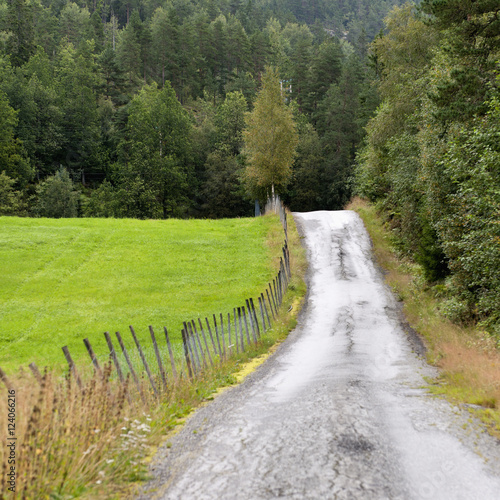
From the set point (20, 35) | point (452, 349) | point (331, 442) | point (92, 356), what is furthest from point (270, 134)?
point (20, 35)

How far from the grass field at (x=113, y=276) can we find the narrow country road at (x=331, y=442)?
8238 millimetres

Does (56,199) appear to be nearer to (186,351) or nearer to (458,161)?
(186,351)

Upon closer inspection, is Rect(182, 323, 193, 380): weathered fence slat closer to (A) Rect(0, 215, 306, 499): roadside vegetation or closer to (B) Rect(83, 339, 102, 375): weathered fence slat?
(A) Rect(0, 215, 306, 499): roadside vegetation

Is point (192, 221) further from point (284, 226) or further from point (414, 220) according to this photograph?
point (414, 220)

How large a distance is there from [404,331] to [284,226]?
754 inches

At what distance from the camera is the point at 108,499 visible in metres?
6.10

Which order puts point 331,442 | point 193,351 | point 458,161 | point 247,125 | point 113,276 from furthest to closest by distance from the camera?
1. point 247,125
2. point 113,276
3. point 458,161
4. point 193,351
5. point 331,442

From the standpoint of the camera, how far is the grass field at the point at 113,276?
71.4 feet

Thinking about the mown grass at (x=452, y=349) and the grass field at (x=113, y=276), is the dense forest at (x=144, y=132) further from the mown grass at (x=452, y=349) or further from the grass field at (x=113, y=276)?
the mown grass at (x=452, y=349)

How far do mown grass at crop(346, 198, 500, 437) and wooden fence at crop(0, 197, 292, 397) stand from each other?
643cm

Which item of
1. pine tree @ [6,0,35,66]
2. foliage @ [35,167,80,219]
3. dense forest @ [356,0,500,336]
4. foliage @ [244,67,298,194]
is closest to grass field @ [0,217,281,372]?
foliage @ [244,67,298,194]

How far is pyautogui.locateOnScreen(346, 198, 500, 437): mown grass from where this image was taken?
411 inches

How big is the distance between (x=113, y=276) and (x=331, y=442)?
25494mm

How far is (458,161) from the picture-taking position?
55.5 ft
